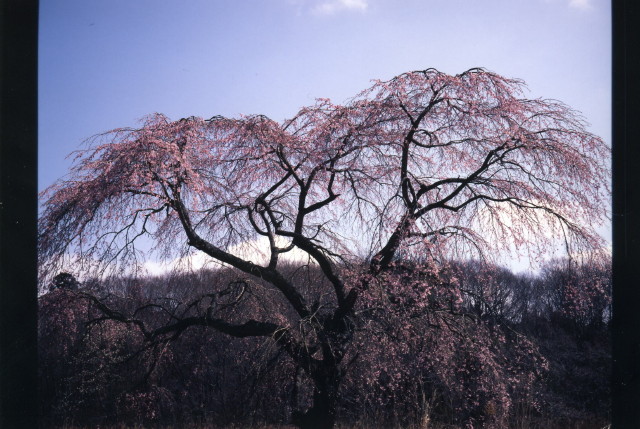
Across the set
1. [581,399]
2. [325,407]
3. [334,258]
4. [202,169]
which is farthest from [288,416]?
[581,399]

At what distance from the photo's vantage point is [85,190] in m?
6.94

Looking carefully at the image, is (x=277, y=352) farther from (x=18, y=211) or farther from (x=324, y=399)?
(x=18, y=211)

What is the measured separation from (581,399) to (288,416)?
14660 mm

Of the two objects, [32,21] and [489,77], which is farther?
[489,77]

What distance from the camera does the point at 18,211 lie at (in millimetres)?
3863

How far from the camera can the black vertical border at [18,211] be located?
3752mm
